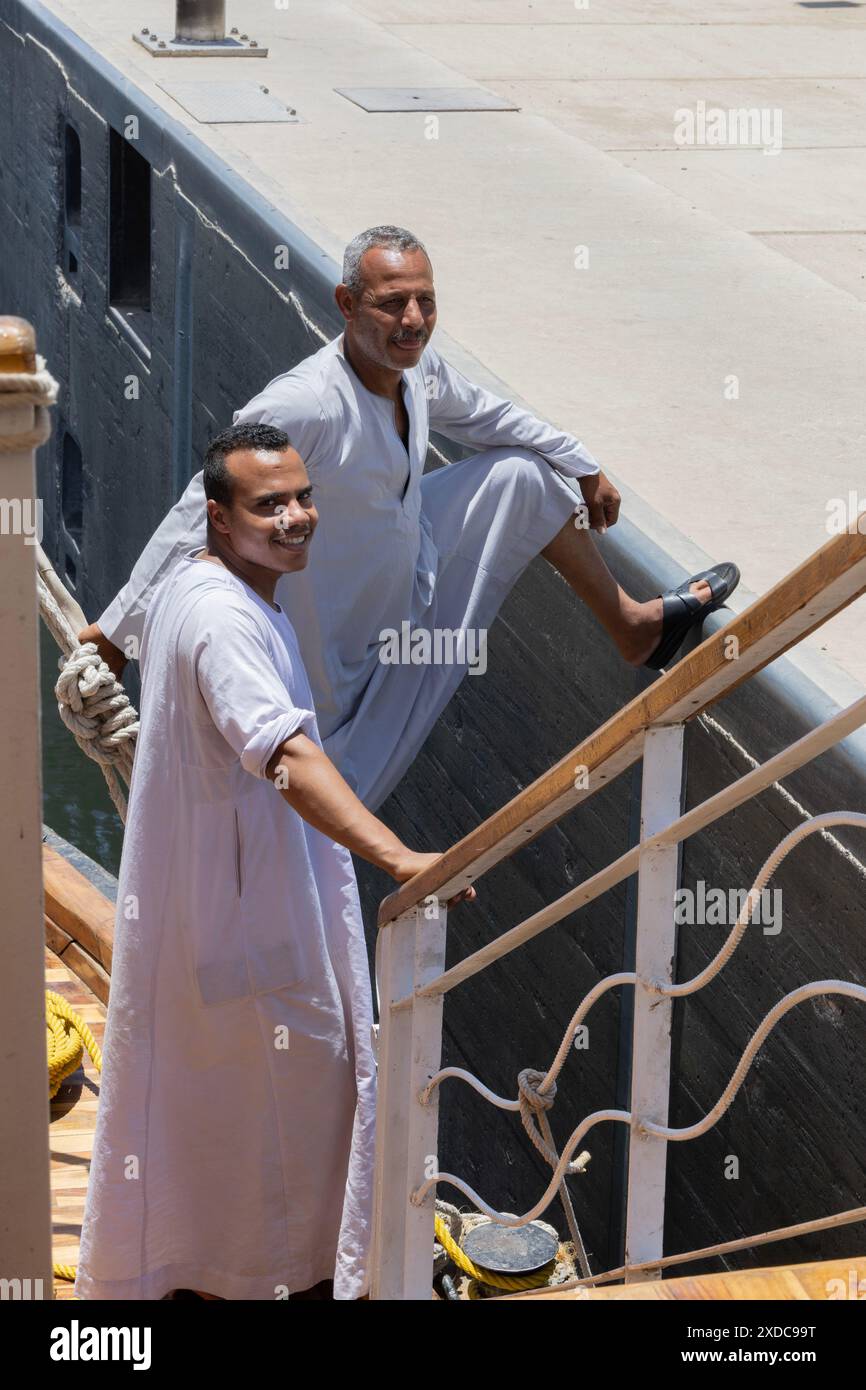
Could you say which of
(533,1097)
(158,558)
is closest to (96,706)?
(158,558)

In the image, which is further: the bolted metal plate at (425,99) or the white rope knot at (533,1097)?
the bolted metal plate at (425,99)

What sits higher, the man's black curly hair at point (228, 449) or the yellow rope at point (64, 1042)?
the man's black curly hair at point (228, 449)

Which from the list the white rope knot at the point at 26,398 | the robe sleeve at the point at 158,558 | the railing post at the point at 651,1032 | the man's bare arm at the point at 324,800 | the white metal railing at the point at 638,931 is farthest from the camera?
the robe sleeve at the point at 158,558

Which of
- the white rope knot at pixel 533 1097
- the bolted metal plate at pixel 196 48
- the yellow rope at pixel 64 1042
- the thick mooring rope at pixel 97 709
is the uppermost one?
the bolted metal plate at pixel 196 48

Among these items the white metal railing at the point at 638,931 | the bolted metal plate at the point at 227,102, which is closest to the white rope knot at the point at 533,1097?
the white metal railing at the point at 638,931

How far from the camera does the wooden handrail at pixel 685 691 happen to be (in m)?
1.89

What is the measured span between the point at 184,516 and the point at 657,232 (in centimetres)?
430

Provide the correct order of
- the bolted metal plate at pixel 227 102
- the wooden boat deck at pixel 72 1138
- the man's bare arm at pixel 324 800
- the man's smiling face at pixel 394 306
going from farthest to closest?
1. the bolted metal plate at pixel 227 102
2. the wooden boat deck at pixel 72 1138
3. the man's smiling face at pixel 394 306
4. the man's bare arm at pixel 324 800

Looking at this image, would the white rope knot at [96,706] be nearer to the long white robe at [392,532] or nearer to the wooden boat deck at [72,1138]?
the long white robe at [392,532]

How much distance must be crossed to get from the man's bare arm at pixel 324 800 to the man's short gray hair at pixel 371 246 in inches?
53.8

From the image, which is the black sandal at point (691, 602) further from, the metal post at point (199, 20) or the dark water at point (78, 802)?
the metal post at point (199, 20)

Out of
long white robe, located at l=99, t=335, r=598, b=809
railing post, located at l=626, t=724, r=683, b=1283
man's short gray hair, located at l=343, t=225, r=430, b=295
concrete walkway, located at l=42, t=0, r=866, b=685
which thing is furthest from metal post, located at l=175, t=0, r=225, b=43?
railing post, located at l=626, t=724, r=683, b=1283

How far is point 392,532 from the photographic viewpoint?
4371 millimetres

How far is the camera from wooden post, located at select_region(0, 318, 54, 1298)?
1.86 metres
